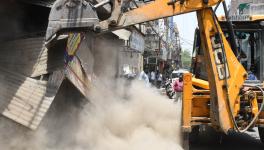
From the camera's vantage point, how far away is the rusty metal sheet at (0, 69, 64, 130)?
6.97 metres

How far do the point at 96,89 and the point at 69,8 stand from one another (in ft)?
9.11

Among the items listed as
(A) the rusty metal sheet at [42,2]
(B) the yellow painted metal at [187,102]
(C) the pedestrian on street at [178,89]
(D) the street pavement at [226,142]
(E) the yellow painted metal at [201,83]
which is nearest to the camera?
(B) the yellow painted metal at [187,102]

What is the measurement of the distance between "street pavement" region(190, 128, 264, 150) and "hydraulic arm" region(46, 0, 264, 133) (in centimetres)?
215

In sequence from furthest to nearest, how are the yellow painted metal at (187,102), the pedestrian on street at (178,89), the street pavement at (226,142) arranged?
the pedestrian on street at (178,89) → the street pavement at (226,142) → the yellow painted metal at (187,102)

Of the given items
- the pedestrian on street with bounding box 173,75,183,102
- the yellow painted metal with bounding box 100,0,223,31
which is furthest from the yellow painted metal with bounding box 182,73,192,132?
the pedestrian on street with bounding box 173,75,183,102

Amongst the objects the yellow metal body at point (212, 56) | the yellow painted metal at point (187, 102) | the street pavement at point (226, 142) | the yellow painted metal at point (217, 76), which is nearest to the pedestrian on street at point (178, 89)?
the street pavement at point (226, 142)

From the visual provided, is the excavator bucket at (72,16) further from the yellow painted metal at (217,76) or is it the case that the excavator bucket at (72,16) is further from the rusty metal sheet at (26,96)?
the yellow painted metal at (217,76)

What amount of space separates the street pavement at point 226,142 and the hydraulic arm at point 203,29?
215cm

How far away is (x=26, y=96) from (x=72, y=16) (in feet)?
5.79

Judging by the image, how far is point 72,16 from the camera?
638cm

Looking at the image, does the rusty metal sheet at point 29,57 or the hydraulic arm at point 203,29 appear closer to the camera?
the hydraulic arm at point 203,29

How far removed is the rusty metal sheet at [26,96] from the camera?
6.97 metres

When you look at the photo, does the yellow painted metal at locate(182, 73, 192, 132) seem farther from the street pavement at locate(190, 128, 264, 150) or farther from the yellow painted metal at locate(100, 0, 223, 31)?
the street pavement at locate(190, 128, 264, 150)

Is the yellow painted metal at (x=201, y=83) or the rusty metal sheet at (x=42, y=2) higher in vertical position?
the rusty metal sheet at (x=42, y=2)
